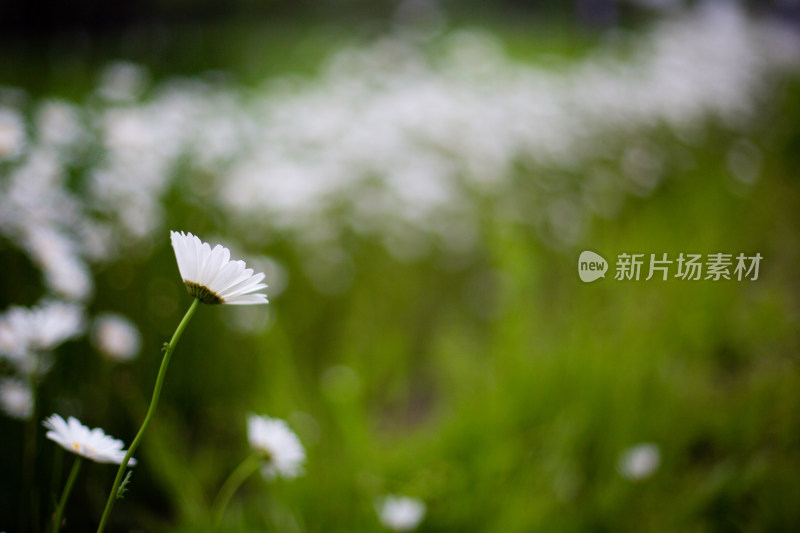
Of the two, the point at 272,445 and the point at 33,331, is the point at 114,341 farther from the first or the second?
the point at 272,445

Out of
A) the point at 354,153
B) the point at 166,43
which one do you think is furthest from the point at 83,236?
the point at 166,43

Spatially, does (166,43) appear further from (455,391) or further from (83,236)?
(455,391)

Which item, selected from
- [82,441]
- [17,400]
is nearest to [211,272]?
[82,441]

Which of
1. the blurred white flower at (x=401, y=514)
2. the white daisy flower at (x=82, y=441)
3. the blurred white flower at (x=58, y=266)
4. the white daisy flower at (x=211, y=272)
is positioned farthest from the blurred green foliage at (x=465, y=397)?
Answer: the white daisy flower at (x=211, y=272)

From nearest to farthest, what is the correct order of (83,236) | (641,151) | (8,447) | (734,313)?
(8,447) < (83,236) < (734,313) < (641,151)

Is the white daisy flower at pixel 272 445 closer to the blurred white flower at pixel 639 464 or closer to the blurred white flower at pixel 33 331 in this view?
the blurred white flower at pixel 33 331

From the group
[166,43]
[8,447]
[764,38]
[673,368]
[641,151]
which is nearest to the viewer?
[8,447]

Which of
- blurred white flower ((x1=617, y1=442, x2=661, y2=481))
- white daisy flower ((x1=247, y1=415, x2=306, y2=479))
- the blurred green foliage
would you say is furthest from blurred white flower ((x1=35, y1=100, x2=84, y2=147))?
blurred white flower ((x1=617, y1=442, x2=661, y2=481))
